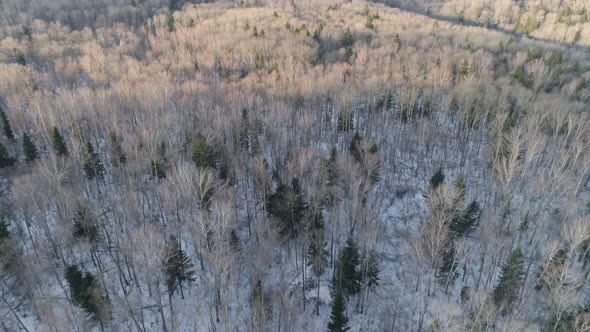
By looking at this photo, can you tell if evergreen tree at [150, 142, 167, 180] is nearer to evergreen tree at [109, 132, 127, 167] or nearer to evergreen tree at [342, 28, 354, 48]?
evergreen tree at [109, 132, 127, 167]

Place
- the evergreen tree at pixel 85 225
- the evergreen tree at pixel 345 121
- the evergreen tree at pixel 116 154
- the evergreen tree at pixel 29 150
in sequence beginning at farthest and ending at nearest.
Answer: the evergreen tree at pixel 345 121
the evergreen tree at pixel 116 154
the evergreen tree at pixel 29 150
the evergreen tree at pixel 85 225

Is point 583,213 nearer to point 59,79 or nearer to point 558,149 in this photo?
point 558,149

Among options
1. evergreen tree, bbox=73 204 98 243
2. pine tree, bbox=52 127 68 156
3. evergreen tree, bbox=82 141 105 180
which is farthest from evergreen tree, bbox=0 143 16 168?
evergreen tree, bbox=73 204 98 243

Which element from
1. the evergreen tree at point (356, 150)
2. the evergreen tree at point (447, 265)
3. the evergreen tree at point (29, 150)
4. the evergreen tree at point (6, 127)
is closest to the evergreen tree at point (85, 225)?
the evergreen tree at point (29, 150)

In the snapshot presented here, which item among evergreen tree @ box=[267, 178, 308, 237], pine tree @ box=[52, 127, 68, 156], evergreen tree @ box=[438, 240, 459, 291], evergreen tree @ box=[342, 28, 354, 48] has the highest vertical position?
evergreen tree @ box=[342, 28, 354, 48]

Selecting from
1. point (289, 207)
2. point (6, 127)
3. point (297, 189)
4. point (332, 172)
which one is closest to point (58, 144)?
point (6, 127)

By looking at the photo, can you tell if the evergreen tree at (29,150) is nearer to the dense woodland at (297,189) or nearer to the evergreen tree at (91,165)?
the dense woodland at (297,189)
